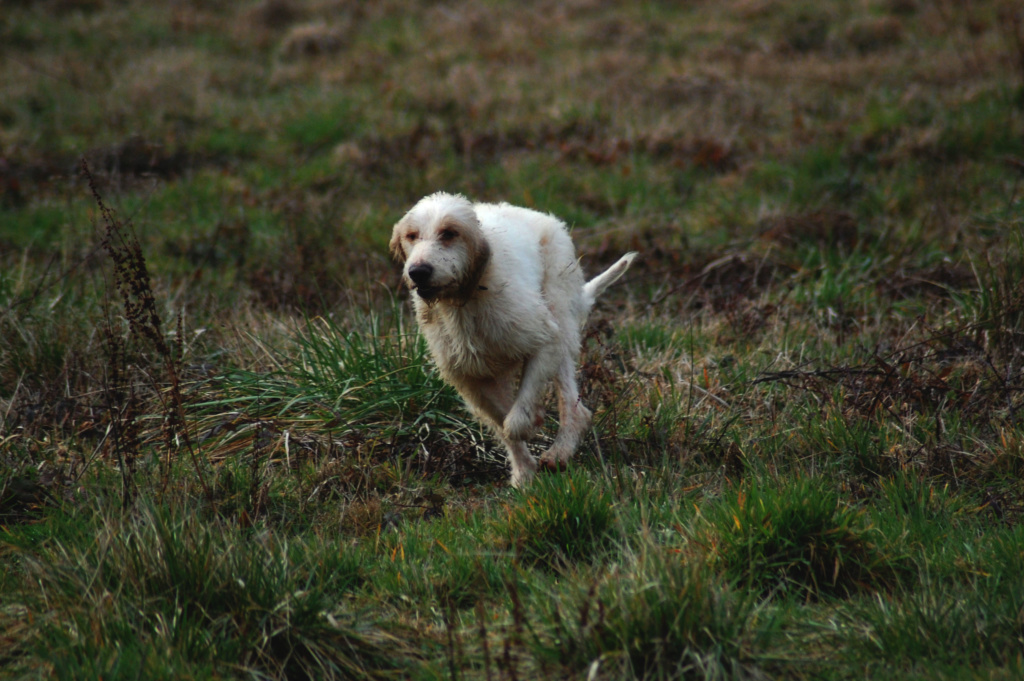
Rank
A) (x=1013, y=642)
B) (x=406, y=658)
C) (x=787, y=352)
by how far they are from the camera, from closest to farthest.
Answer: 1. (x=1013, y=642)
2. (x=406, y=658)
3. (x=787, y=352)

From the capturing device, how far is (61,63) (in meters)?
12.4

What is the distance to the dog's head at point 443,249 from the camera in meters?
3.75

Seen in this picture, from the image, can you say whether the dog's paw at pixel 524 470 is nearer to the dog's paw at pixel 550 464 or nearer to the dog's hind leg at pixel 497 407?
the dog's hind leg at pixel 497 407

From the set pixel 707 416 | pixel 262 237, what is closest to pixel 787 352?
pixel 707 416

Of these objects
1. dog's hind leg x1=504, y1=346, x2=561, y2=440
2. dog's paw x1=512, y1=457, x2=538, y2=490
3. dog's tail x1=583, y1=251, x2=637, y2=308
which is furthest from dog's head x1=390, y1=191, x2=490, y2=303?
dog's tail x1=583, y1=251, x2=637, y2=308

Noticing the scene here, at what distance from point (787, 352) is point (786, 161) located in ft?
15.1

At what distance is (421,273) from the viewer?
3709 millimetres

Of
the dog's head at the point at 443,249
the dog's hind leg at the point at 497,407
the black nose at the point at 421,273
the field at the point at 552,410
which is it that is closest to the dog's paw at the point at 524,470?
the dog's hind leg at the point at 497,407

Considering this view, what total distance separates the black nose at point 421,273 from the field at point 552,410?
3.21 ft

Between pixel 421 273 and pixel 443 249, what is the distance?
7.4 inches

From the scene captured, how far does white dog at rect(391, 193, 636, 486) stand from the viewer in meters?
3.89

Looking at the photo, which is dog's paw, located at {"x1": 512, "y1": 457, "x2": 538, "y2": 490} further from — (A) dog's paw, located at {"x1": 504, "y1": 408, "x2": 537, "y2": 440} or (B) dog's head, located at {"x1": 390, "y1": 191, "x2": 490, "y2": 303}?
(B) dog's head, located at {"x1": 390, "y1": 191, "x2": 490, "y2": 303}

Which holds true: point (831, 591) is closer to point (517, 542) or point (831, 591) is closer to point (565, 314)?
point (517, 542)

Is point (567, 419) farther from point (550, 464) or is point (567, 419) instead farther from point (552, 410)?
point (552, 410)
